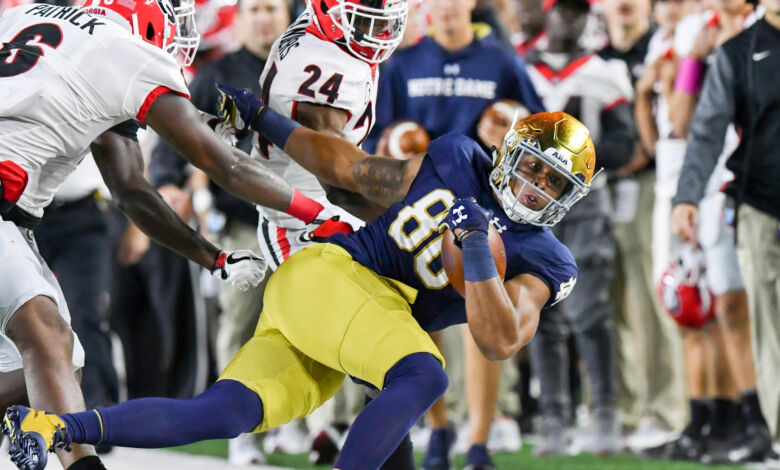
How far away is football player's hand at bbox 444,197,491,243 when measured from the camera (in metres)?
3.65

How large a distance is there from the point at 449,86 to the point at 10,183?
2840 millimetres

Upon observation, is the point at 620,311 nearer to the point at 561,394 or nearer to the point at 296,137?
the point at 561,394

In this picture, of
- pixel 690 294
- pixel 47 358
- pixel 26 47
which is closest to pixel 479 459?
pixel 690 294

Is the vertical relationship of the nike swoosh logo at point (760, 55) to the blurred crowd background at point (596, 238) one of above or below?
above

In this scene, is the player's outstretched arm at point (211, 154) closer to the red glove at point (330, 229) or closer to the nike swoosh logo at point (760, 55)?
the red glove at point (330, 229)

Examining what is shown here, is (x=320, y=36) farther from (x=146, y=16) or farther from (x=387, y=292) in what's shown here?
(x=387, y=292)

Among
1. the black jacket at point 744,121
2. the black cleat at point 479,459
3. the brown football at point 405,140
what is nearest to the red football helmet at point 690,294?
the black jacket at point 744,121

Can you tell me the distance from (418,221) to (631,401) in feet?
10.3

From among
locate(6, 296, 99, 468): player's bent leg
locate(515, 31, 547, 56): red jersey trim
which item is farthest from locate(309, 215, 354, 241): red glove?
locate(515, 31, 547, 56): red jersey trim

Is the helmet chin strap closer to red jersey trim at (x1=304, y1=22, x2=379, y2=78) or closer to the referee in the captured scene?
red jersey trim at (x1=304, y1=22, x2=379, y2=78)

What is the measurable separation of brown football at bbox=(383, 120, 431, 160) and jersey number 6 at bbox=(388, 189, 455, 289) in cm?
190

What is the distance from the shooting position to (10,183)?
12.4 ft

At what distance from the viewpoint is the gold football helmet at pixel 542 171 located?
388cm

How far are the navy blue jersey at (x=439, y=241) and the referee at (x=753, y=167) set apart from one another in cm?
200
